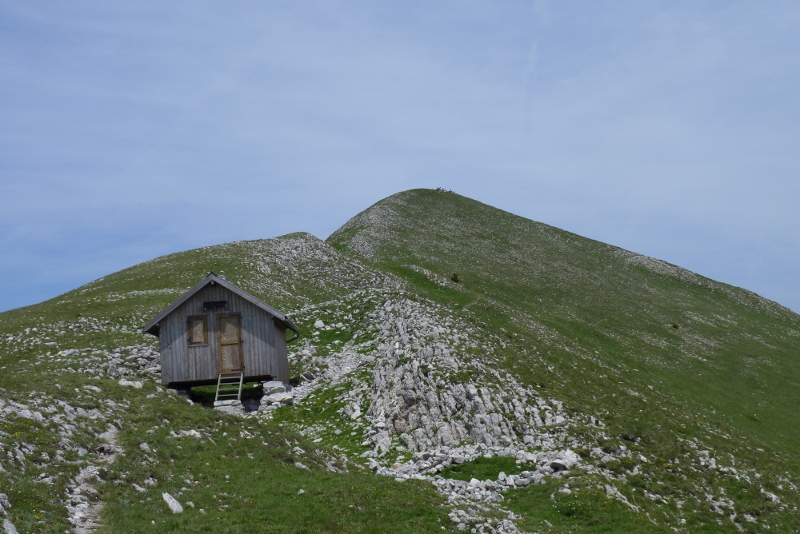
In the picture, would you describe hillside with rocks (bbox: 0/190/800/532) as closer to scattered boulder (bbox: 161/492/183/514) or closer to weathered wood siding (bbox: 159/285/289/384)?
scattered boulder (bbox: 161/492/183/514)

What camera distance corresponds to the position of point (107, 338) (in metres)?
43.0

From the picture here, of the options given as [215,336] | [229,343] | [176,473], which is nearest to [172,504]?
[176,473]

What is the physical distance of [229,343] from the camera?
36.0m

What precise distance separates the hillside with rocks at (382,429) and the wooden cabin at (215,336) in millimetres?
1370

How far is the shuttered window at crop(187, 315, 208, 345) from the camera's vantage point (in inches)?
A: 1412

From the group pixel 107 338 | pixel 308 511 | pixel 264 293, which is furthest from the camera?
pixel 264 293

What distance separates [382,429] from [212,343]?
1244 cm

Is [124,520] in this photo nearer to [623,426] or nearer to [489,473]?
[489,473]

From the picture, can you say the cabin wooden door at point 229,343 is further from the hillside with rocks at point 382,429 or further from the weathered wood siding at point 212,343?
the hillside with rocks at point 382,429

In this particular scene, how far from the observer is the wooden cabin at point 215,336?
35.6m

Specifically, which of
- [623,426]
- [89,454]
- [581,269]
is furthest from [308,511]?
[581,269]

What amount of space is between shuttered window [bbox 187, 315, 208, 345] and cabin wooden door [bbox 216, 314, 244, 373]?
73cm

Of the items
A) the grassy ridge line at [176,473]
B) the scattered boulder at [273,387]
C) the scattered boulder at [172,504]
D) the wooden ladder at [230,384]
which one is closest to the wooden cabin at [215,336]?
the wooden ladder at [230,384]

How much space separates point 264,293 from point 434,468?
35.6 metres
